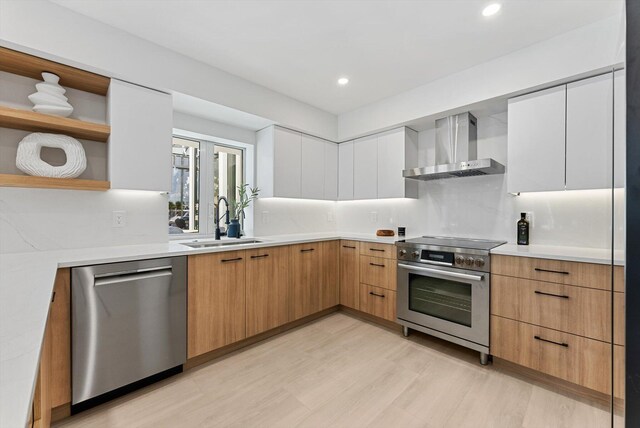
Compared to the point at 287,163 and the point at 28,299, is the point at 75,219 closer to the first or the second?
the point at 28,299

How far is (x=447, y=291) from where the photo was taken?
2512mm

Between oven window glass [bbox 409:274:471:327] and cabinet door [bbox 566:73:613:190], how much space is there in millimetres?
1186

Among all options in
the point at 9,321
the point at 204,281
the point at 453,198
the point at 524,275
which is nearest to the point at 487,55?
the point at 453,198

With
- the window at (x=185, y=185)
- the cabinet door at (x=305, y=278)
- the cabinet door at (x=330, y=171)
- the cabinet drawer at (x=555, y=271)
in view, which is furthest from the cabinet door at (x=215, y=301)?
the cabinet drawer at (x=555, y=271)

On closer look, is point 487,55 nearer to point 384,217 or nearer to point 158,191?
point 384,217

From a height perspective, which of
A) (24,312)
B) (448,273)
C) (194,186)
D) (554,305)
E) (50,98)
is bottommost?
(554,305)

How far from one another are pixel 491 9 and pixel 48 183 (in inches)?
127

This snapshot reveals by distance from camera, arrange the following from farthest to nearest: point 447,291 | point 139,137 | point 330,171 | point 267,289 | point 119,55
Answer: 1. point 330,171
2. point 267,289
3. point 447,291
4. point 139,137
5. point 119,55

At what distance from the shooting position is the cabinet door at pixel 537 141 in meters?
2.24

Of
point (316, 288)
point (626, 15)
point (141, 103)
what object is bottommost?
point (316, 288)

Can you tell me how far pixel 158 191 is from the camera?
2406mm

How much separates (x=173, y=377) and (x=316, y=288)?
5.08 ft

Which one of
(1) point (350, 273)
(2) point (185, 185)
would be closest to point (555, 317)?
(1) point (350, 273)

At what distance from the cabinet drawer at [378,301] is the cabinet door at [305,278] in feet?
1.68
